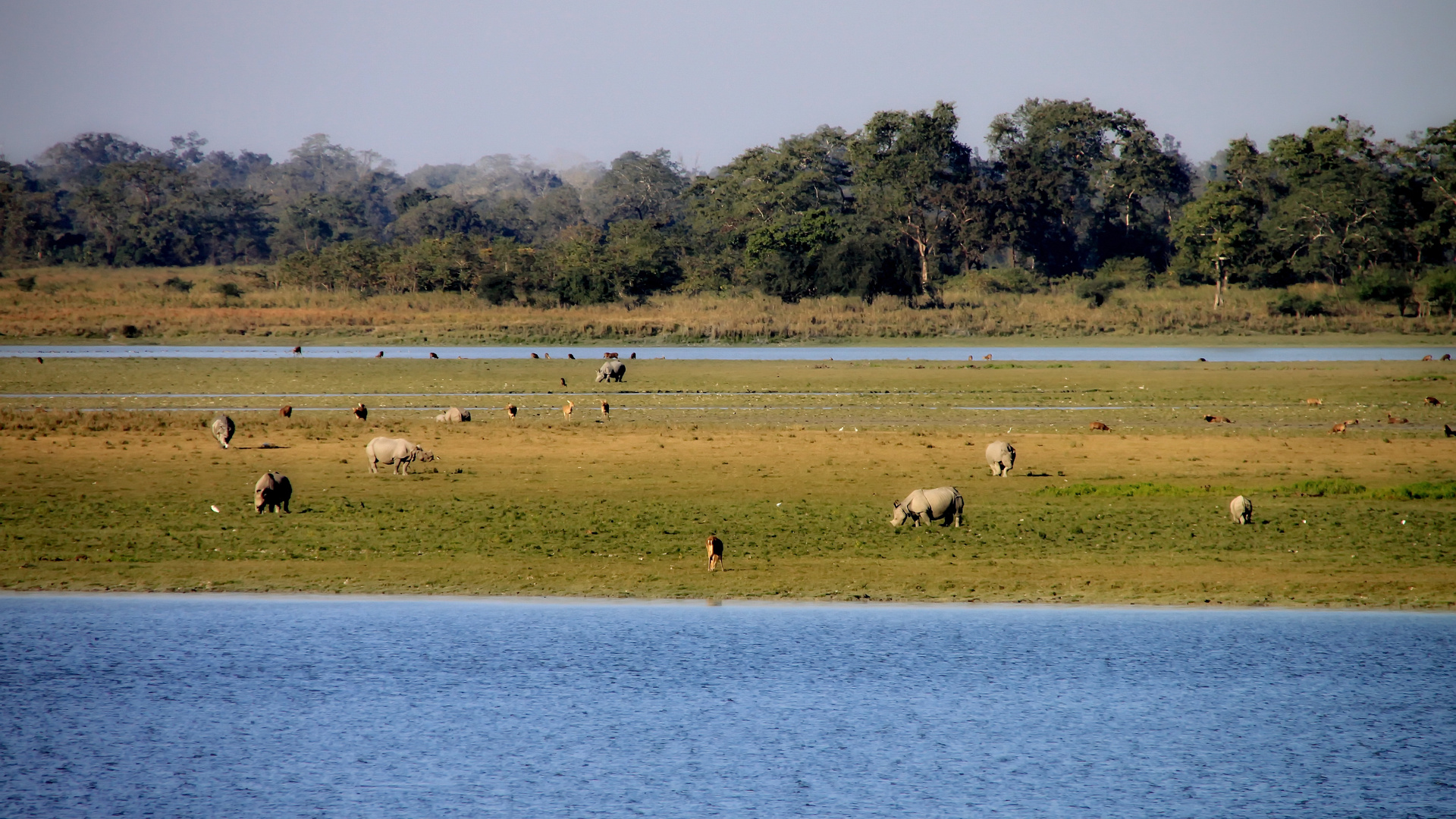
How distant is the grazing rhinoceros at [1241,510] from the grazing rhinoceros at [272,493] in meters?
13.5

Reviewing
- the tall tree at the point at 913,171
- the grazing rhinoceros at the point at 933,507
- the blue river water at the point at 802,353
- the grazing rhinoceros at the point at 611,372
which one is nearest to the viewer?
the grazing rhinoceros at the point at 933,507

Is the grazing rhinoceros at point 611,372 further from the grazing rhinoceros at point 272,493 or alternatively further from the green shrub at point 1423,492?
the green shrub at point 1423,492

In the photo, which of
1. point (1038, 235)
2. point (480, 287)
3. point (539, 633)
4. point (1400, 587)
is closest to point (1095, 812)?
point (539, 633)

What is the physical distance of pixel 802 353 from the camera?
185 ft

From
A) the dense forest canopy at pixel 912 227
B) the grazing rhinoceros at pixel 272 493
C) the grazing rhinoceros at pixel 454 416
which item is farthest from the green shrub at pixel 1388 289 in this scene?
the grazing rhinoceros at pixel 272 493

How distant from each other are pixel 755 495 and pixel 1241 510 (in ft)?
23.9

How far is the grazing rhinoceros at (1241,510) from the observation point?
17.2 meters

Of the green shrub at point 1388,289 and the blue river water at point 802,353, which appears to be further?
the green shrub at point 1388,289

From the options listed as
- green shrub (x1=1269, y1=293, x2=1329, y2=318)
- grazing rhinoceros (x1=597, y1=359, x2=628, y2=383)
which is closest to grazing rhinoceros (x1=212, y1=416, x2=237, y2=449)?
grazing rhinoceros (x1=597, y1=359, x2=628, y2=383)

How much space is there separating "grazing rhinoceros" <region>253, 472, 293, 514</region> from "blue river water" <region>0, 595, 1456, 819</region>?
430cm

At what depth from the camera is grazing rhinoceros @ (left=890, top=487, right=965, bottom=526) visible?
16.9 m

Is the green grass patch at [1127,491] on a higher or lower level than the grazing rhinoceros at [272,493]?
lower

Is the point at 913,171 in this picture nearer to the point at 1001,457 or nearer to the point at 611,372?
the point at 611,372

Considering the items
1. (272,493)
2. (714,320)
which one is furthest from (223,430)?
(714,320)
